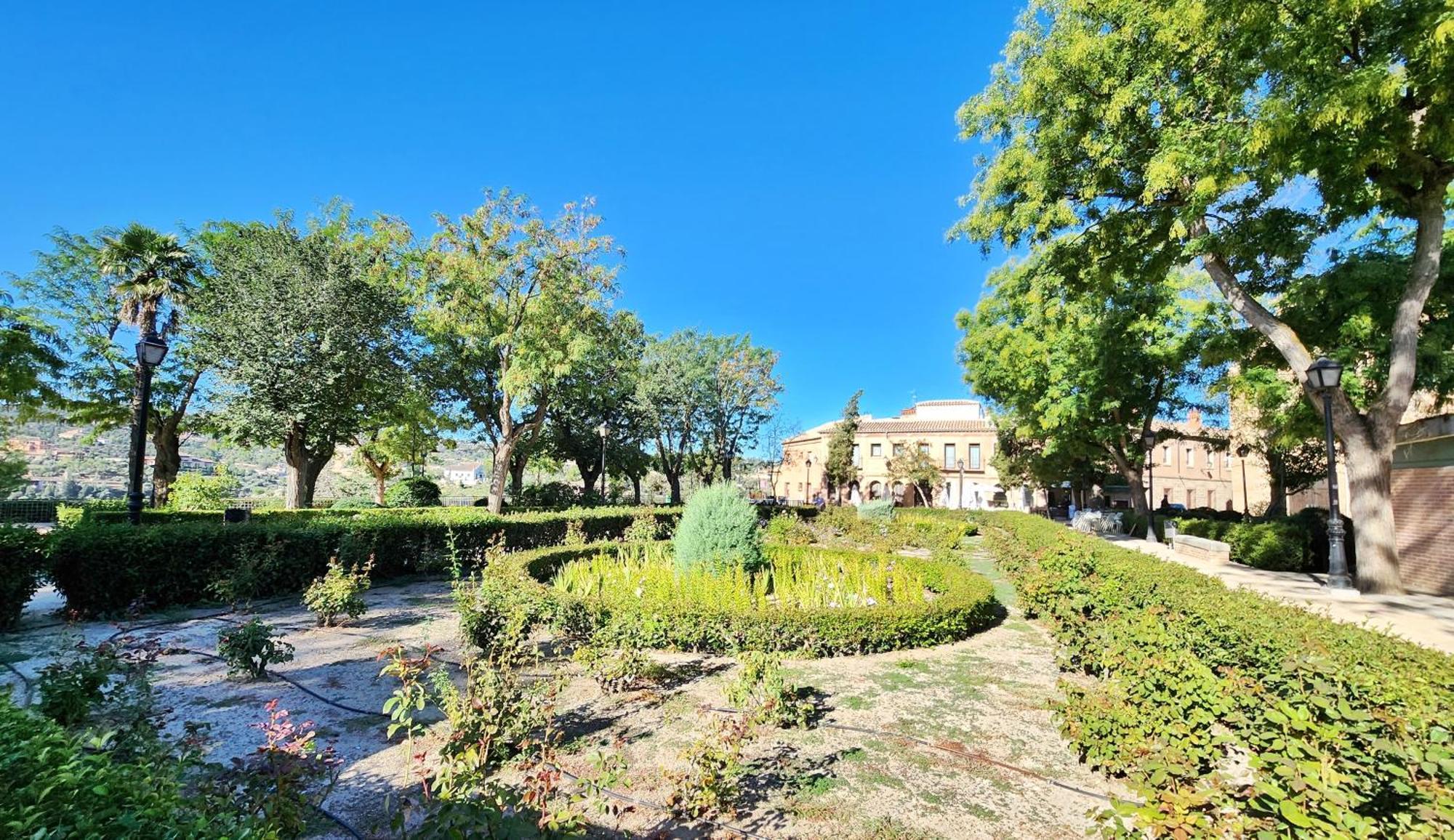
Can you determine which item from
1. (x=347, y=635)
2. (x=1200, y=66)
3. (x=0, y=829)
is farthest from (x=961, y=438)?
(x=0, y=829)

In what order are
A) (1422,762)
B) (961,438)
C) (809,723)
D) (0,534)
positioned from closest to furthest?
(1422,762)
(809,723)
(0,534)
(961,438)

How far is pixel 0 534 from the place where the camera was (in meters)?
6.66

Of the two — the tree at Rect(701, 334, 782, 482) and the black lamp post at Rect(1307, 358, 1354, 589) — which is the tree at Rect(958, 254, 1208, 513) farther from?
the tree at Rect(701, 334, 782, 482)

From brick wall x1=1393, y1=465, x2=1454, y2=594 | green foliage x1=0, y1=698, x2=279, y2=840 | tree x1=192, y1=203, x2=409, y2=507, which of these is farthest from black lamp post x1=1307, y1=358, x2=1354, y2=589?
tree x1=192, y1=203, x2=409, y2=507

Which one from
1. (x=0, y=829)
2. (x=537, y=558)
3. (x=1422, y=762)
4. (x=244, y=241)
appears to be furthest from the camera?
(x=244, y=241)

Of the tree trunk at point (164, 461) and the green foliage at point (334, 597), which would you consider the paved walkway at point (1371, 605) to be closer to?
the green foliage at point (334, 597)

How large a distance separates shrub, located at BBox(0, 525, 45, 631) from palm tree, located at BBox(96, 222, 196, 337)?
16770mm

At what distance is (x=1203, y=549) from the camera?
14.6 meters

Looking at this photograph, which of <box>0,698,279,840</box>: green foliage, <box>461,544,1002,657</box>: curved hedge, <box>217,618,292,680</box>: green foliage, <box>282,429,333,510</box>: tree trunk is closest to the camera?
<box>0,698,279,840</box>: green foliage

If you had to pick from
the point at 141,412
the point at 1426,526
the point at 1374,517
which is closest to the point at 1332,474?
the point at 1374,517

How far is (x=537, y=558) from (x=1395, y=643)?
9356 millimetres

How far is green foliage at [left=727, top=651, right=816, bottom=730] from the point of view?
430cm

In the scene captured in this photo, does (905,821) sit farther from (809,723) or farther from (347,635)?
(347,635)

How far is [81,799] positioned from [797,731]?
385cm
